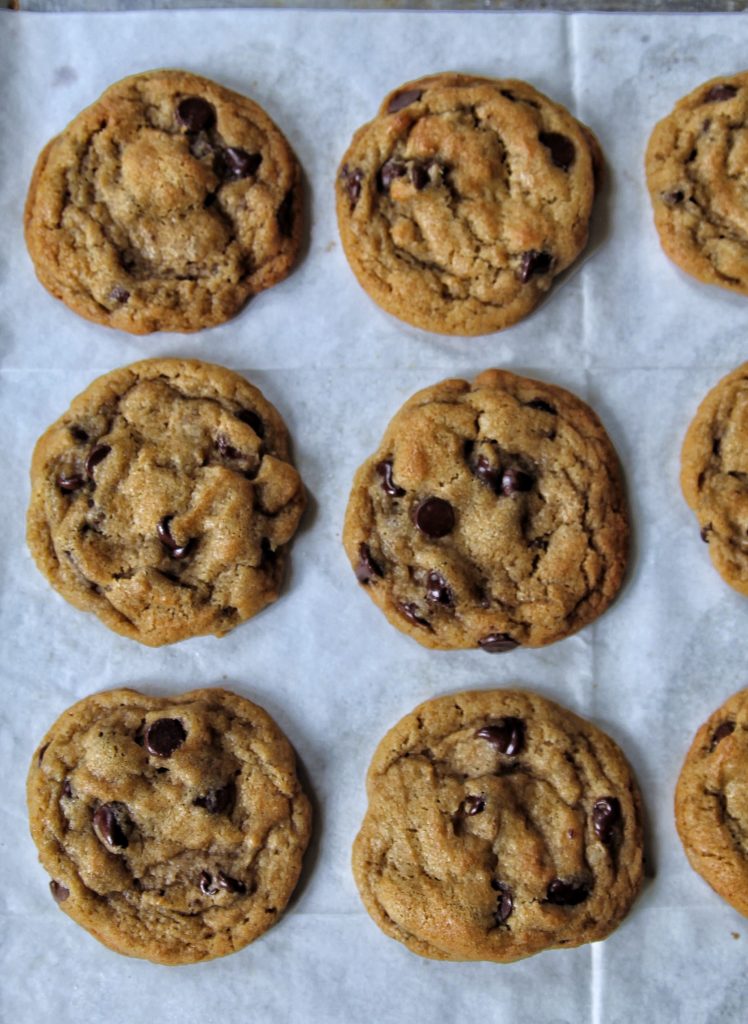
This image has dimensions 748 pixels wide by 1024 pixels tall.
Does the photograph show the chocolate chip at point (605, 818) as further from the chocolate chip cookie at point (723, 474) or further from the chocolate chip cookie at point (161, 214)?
the chocolate chip cookie at point (161, 214)

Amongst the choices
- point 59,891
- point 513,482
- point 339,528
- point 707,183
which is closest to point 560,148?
point 707,183

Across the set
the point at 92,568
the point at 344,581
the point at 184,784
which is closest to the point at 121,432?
the point at 92,568

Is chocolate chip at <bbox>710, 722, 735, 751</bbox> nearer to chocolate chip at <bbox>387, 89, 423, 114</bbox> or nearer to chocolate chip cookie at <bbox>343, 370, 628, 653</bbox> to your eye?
chocolate chip cookie at <bbox>343, 370, 628, 653</bbox>

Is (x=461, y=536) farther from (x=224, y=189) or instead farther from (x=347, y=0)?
(x=347, y=0)

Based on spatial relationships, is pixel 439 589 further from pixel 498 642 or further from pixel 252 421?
pixel 252 421

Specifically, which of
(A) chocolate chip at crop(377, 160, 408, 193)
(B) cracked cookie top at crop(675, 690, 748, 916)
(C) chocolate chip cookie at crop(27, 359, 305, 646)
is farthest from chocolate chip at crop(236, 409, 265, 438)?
(B) cracked cookie top at crop(675, 690, 748, 916)

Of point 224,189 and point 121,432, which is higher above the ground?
point 224,189

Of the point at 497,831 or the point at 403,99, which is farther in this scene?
the point at 403,99

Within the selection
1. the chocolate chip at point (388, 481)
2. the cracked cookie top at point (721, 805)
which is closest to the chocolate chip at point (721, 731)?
the cracked cookie top at point (721, 805)
